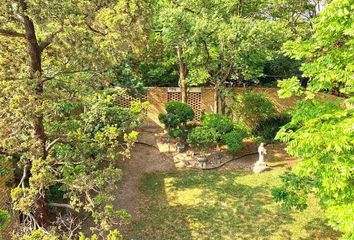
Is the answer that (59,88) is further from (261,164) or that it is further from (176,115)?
(261,164)

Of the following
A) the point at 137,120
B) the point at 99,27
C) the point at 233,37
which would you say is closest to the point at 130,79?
the point at 233,37

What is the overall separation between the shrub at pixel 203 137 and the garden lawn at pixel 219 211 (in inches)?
62.7

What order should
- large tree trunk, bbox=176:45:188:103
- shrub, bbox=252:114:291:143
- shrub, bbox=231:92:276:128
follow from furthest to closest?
large tree trunk, bbox=176:45:188:103
shrub, bbox=231:92:276:128
shrub, bbox=252:114:291:143

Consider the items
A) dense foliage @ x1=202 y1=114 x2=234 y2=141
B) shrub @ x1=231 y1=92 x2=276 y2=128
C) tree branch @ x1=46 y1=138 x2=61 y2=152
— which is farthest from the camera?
shrub @ x1=231 y1=92 x2=276 y2=128

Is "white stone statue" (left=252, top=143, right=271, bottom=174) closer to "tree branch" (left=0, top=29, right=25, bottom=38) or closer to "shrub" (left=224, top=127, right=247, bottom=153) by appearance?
"shrub" (left=224, top=127, right=247, bottom=153)

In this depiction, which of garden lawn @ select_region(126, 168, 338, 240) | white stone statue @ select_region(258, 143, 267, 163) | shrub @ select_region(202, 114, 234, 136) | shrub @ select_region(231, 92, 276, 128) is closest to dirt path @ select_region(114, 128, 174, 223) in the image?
garden lawn @ select_region(126, 168, 338, 240)

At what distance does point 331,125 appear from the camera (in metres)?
5.46

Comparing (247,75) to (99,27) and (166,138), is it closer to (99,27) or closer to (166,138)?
(166,138)

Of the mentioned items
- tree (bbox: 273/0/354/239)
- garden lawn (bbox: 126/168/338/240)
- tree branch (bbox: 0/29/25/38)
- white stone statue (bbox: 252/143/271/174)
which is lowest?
garden lawn (bbox: 126/168/338/240)

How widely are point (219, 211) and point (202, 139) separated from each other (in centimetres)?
411

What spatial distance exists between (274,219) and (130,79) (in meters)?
8.99

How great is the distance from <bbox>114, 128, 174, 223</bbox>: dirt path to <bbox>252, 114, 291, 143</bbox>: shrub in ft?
16.0

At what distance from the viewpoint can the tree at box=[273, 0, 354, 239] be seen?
4.89 m

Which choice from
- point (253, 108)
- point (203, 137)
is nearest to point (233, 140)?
point (203, 137)
